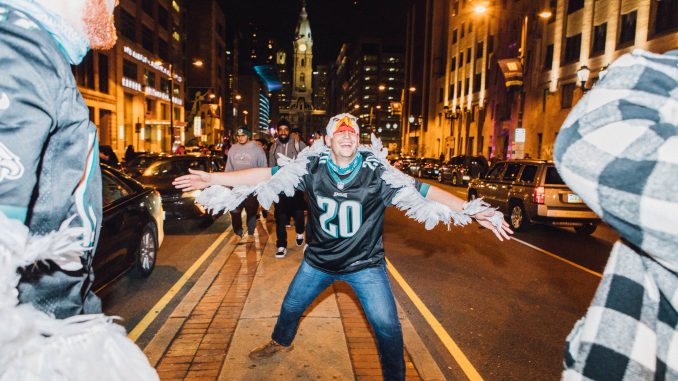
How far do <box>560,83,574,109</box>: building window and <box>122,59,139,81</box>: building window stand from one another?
3404cm

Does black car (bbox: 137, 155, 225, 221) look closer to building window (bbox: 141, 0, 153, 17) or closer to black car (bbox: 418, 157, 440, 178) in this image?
black car (bbox: 418, 157, 440, 178)

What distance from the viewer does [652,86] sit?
3.65 ft

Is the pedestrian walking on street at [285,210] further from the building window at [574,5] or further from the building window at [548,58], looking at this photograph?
the building window at [548,58]

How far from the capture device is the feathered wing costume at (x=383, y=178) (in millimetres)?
3178

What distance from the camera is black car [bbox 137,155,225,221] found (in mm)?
9852

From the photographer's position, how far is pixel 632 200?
3.40 feet

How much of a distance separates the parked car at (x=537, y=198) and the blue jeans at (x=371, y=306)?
8.50 metres

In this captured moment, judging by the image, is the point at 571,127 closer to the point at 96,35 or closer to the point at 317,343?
the point at 96,35

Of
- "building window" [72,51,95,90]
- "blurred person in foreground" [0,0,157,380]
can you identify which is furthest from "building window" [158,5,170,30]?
"blurred person in foreground" [0,0,157,380]

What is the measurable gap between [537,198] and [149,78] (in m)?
44.0

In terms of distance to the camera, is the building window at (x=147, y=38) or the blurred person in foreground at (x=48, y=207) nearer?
the blurred person in foreground at (x=48, y=207)

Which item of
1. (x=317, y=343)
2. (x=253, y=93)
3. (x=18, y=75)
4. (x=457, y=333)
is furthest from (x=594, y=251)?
(x=253, y=93)

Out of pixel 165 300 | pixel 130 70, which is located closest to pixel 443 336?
pixel 165 300

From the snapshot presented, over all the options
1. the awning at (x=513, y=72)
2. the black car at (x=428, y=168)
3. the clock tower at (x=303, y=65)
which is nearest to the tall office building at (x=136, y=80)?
the black car at (x=428, y=168)
